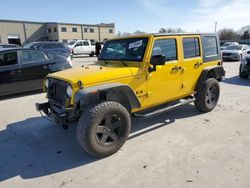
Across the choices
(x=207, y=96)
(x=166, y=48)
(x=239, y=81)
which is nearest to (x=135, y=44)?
(x=166, y=48)

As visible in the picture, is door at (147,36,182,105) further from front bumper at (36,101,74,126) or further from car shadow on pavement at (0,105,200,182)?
front bumper at (36,101,74,126)

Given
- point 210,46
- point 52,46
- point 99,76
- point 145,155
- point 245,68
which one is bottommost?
point 145,155

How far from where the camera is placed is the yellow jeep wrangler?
335 centimetres

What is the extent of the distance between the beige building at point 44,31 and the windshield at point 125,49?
47177mm

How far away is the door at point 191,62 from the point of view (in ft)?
15.3

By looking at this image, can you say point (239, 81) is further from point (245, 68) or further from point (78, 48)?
point (78, 48)

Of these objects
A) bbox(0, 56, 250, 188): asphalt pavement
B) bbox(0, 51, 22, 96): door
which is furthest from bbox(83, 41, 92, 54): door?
bbox(0, 56, 250, 188): asphalt pavement

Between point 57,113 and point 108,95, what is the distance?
0.89 meters

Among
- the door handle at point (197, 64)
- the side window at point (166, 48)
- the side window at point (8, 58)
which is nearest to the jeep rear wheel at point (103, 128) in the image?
the side window at point (166, 48)

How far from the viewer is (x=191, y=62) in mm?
4789

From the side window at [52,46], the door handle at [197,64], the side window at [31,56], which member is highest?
the side window at [52,46]

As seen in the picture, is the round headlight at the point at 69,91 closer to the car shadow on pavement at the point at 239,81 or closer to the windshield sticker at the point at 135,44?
the windshield sticker at the point at 135,44

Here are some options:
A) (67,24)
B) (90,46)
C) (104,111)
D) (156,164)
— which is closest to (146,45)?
(104,111)

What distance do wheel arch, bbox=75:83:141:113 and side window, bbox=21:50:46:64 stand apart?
4.58m
